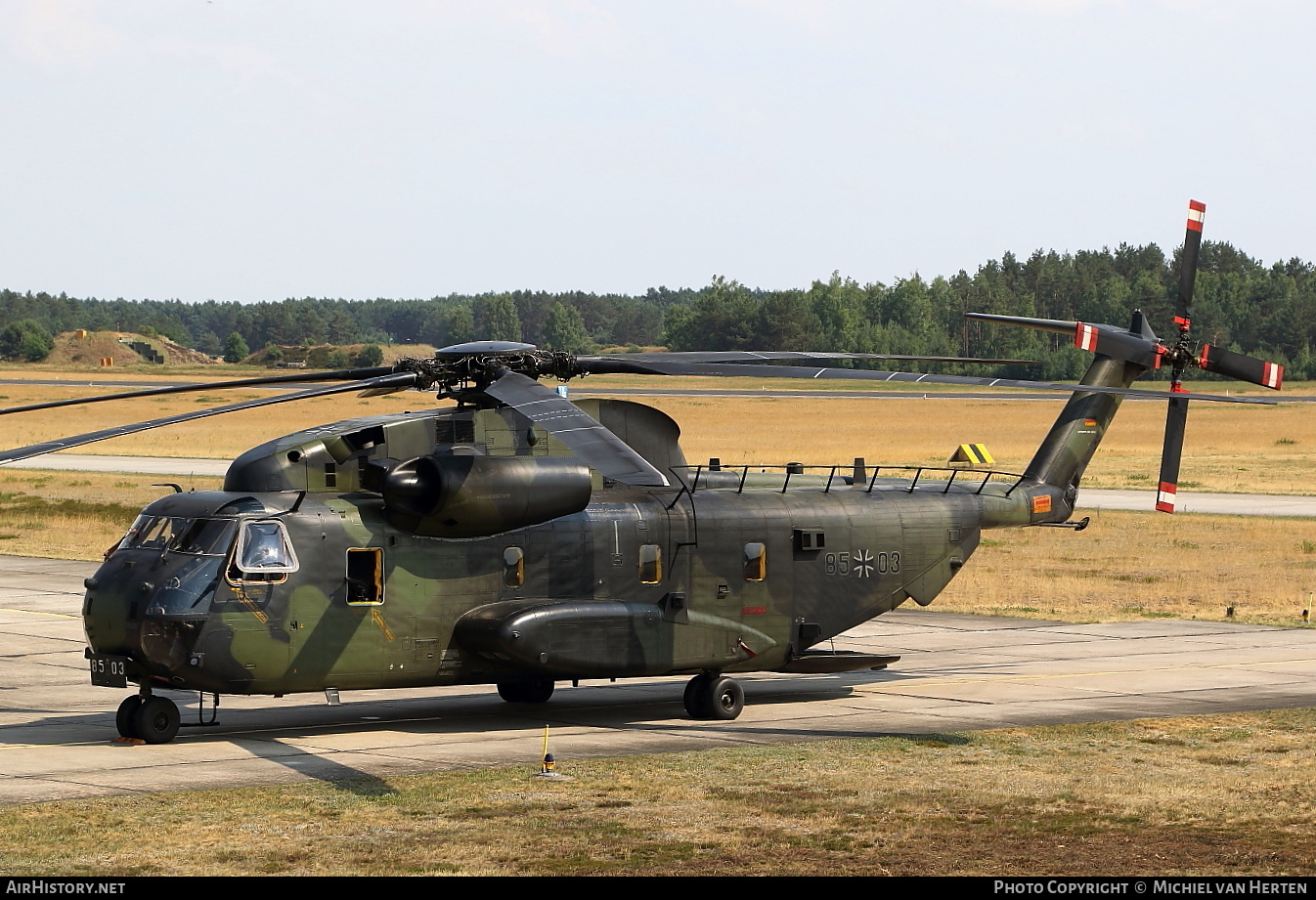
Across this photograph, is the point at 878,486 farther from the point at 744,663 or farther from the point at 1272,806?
the point at 1272,806

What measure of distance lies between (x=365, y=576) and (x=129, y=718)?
3.07 metres

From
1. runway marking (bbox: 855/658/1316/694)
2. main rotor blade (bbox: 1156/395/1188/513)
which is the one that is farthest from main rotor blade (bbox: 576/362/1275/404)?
runway marking (bbox: 855/658/1316/694)

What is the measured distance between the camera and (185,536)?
18391 mm

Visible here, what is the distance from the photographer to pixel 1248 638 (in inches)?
1144

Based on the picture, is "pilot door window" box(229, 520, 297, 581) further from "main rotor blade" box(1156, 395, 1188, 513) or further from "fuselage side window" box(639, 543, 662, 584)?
"main rotor blade" box(1156, 395, 1188, 513)

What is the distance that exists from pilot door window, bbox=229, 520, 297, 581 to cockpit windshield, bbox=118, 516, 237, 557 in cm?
17

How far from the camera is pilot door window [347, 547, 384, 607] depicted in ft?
62.0

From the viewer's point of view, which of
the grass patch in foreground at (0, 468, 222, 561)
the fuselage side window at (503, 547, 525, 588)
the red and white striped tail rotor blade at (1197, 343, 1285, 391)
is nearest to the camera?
the fuselage side window at (503, 547, 525, 588)

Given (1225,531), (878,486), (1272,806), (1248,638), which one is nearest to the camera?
(1272,806)

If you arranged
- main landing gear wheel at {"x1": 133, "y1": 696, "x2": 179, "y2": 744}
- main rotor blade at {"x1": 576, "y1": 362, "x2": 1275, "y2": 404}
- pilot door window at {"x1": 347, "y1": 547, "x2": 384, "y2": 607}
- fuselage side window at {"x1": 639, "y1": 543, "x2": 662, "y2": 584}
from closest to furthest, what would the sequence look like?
main rotor blade at {"x1": 576, "y1": 362, "x2": 1275, "y2": 404}
main landing gear wheel at {"x1": 133, "y1": 696, "x2": 179, "y2": 744}
pilot door window at {"x1": 347, "y1": 547, "x2": 384, "y2": 607}
fuselage side window at {"x1": 639, "y1": 543, "x2": 662, "y2": 584}

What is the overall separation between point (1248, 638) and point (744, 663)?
39.5 ft

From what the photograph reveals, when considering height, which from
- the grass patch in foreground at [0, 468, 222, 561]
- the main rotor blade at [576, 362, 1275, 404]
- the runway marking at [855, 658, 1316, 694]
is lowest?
the grass patch in foreground at [0, 468, 222, 561]
